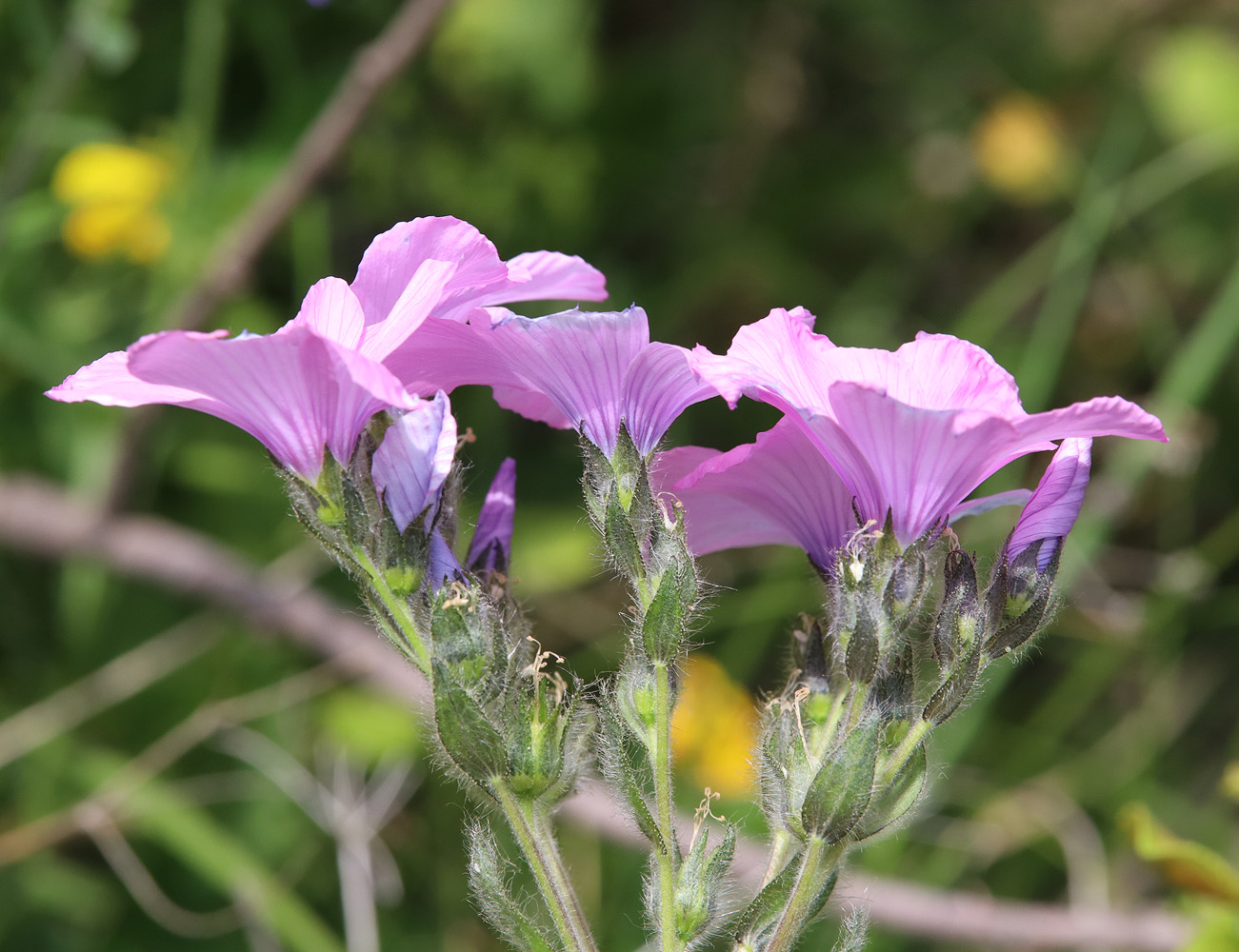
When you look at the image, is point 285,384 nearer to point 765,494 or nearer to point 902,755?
point 765,494

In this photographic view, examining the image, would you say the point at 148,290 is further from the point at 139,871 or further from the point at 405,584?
the point at 405,584

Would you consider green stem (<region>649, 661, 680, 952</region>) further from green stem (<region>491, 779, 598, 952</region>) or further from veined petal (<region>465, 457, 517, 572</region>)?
veined petal (<region>465, 457, 517, 572</region>)

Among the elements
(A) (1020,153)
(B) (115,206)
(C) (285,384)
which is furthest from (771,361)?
(A) (1020,153)

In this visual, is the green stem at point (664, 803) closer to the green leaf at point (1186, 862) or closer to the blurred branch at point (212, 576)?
the green leaf at point (1186, 862)

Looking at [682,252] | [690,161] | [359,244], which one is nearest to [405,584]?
[359,244]

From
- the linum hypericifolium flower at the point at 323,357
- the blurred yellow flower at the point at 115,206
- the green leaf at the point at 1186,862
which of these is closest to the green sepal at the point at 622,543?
the linum hypericifolium flower at the point at 323,357

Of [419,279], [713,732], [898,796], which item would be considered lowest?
[898,796]
